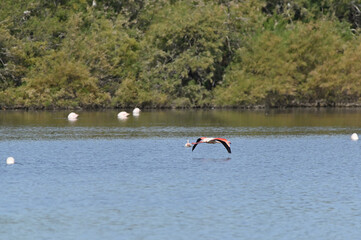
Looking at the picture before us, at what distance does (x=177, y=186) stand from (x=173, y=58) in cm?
6688

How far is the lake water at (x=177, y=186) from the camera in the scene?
80.1 ft

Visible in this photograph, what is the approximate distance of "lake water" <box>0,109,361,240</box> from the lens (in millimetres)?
24406

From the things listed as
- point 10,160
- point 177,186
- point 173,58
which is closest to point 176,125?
point 10,160

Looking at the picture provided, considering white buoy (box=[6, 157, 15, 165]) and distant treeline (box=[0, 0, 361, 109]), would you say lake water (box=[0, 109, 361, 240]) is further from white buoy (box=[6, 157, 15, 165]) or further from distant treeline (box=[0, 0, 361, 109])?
distant treeline (box=[0, 0, 361, 109])

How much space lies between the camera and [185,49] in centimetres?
9906

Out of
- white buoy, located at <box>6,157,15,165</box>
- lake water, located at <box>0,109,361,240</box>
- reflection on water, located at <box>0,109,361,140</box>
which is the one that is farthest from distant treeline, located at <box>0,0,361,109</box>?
white buoy, located at <box>6,157,15,165</box>

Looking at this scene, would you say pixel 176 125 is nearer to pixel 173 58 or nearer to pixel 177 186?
pixel 173 58

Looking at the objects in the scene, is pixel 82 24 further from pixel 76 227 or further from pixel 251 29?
pixel 76 227

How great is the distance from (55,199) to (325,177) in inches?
497

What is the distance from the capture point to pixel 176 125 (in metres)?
67.6

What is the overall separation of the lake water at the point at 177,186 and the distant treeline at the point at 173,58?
36111 mm

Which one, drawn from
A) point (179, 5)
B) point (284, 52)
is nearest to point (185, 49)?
point (179, 5)

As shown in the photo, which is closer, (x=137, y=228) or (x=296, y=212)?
(x=137, y=228)

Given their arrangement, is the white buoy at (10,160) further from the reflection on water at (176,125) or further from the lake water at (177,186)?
the reflection on water at (176,125)
